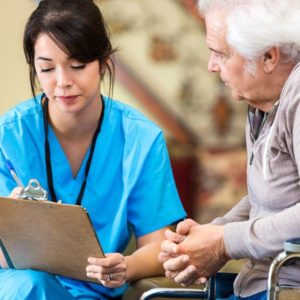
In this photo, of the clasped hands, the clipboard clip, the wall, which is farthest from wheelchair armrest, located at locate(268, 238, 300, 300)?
the wall

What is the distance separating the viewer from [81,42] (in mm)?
2055

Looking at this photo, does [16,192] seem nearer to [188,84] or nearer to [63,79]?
[63,79]

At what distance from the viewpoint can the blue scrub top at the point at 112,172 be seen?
7.06 ft

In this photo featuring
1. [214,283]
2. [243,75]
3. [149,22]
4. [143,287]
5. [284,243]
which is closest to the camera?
[284,243]

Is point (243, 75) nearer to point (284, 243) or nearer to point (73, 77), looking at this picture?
point (284, 243)

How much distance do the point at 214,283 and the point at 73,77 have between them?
63cm

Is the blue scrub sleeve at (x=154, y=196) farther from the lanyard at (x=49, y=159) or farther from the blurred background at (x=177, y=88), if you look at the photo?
the blurred background at (x=177, y=88)

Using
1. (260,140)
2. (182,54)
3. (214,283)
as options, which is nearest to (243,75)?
(260,140)

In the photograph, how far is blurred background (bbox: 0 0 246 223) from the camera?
295cm

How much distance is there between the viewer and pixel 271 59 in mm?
1708

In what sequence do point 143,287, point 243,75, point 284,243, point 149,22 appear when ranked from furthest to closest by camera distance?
point 149,22 → point 143,287 → point 243,75 → point 284,243

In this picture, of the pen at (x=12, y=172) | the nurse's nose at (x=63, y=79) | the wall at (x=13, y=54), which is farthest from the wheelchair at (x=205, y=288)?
the wall at (x=13, y=54)

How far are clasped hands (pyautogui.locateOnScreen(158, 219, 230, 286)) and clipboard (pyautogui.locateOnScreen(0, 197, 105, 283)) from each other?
190mm

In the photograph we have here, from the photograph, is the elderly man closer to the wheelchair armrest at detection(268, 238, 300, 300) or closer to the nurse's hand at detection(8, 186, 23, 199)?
the wheelchair armrest at detection(268, 238, 300, 300)
